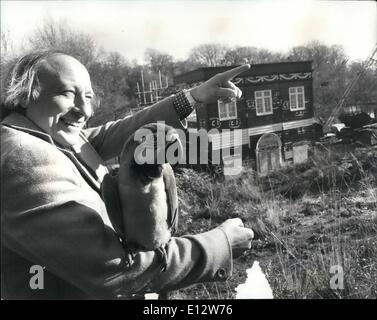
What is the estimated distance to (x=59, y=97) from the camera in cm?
97

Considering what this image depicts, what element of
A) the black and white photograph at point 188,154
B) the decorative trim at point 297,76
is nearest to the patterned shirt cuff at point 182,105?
the black and white photograph at point 188,154

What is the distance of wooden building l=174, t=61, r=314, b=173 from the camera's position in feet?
4.89

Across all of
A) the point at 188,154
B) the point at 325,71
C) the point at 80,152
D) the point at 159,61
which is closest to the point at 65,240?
the point at 80,152

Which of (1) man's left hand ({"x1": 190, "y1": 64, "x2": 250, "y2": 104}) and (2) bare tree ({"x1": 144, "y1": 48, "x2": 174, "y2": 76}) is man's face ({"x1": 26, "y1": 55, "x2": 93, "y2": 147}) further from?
(2) bare tree ({"x1": 144, "y1": 48, "x2": 174, "y2": 76})

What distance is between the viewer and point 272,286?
1476mm

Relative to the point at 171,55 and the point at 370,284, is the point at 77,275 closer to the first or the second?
the point at 171,55

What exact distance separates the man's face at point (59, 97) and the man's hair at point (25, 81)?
0.01m

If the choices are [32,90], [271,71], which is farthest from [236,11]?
[32,90]

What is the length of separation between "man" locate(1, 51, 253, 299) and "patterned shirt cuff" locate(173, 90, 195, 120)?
334 millimetres

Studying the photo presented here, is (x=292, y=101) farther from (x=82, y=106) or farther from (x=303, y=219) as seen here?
(x=82, y=106)

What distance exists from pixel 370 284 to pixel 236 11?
4.15 feet

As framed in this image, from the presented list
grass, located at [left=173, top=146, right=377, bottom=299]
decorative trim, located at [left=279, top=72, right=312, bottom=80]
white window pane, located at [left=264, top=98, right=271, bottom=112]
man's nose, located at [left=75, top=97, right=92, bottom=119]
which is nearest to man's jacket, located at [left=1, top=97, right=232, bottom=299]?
man's nose, located at [left=75, top=97, right=92, bottom=119]

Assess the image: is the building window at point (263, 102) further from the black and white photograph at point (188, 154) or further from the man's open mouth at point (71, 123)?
the man's open mouth at point (71, 123)

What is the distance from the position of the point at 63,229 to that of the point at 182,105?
0.62 m
